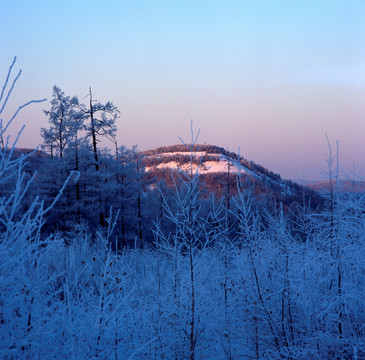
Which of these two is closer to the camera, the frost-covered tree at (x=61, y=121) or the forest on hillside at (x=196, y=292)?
the forest on hillside at (x=196, y=292)

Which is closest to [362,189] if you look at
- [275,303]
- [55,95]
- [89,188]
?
[275,303]

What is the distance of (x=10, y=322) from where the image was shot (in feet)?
9.80

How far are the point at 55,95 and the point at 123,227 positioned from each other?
9.49 metres

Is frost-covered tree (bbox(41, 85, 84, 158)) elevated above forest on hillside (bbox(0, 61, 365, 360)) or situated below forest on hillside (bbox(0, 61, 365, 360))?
above

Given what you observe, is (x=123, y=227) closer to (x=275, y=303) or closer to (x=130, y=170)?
(x=130, y=170)

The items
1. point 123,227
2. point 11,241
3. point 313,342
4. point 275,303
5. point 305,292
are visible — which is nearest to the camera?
point 11,241

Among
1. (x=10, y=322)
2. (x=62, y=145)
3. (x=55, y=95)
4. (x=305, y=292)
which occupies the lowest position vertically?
(x=305, y=292)

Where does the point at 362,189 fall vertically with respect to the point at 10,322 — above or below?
above

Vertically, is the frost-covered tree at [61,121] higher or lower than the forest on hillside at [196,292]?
higher

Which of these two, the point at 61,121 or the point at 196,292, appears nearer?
the point at 196,292

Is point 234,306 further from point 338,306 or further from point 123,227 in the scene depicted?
point 123,227

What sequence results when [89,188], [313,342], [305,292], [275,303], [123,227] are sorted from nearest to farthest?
[313,342] < [305,292] < [275,303] < [89,188] < [123,227]

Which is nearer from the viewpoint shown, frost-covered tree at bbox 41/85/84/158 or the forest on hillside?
the forest on hillside

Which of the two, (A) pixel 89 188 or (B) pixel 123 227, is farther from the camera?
(B) pixel 123 227
